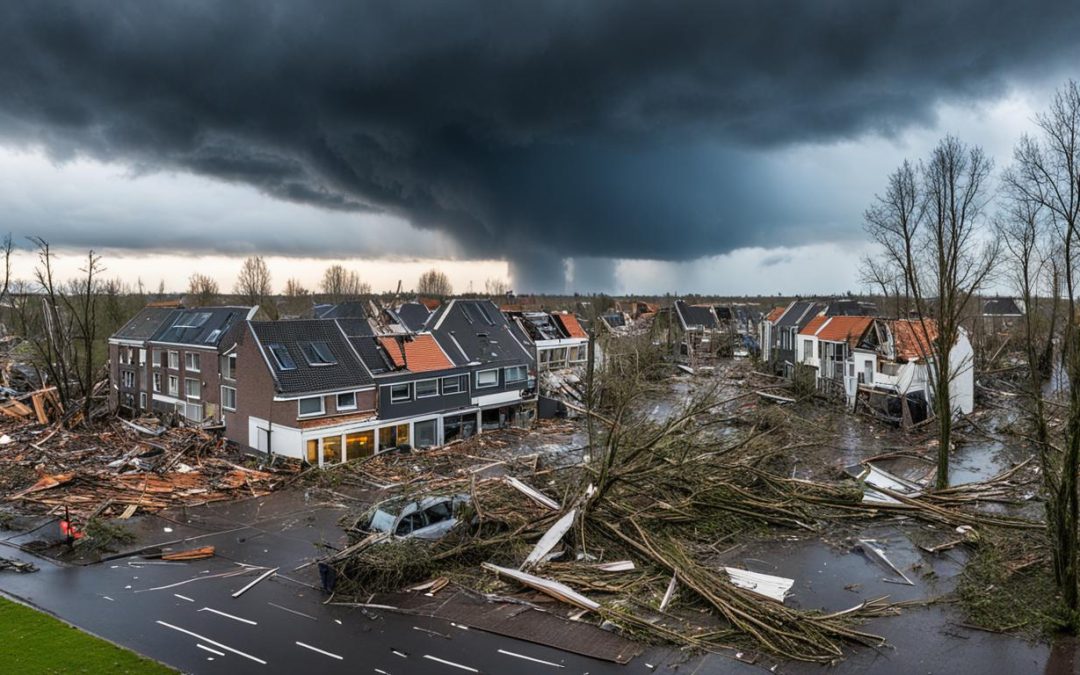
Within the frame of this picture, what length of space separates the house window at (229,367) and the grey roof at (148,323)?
10156 mm

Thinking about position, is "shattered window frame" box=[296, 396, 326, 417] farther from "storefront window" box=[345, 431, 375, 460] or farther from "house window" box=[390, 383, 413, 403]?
"house window" box=[390, 383, 413, 403]

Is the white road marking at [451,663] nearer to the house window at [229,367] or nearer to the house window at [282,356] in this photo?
the house window at [282,356]

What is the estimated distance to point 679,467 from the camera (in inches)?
754

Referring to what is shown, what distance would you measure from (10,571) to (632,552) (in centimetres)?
1591

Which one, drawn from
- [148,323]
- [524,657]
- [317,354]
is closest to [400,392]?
[317,354]

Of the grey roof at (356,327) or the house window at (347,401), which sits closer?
the house window at (347,401)

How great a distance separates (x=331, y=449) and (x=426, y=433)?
5.29 metres

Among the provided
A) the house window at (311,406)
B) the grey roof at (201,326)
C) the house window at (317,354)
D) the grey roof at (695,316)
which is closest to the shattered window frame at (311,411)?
the house window at (311,406)

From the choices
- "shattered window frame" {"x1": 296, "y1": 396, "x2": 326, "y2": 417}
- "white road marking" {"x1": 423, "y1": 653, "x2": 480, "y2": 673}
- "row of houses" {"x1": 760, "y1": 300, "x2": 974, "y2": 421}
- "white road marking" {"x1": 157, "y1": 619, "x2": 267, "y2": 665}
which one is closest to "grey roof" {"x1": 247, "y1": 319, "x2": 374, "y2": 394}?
"shattered window frame" {"x1": 296, "y1": 396, "x2": 326, "y2": 417}

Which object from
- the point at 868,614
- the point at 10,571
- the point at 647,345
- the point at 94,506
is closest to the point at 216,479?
the point at 94,506

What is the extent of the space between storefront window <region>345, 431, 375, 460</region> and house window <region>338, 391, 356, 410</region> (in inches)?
47.2

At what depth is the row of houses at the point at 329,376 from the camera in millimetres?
28969

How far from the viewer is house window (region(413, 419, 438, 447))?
32625mm

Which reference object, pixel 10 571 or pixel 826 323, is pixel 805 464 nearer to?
pixel 826 323
